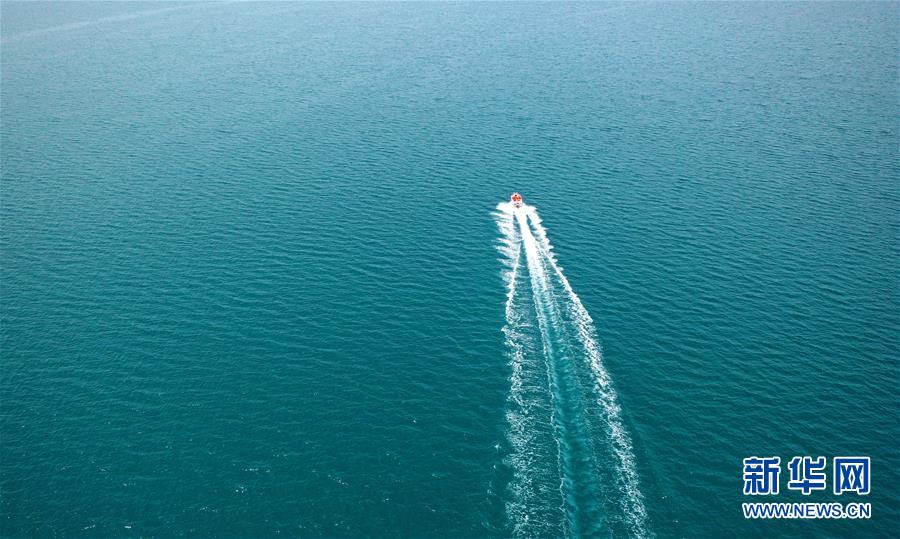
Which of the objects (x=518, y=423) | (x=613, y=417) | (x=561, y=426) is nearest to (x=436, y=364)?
(x=518, y=423)

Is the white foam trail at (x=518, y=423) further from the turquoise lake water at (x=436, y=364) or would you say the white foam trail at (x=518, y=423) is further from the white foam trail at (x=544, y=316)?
the white foam trail at (x=544, y=316)

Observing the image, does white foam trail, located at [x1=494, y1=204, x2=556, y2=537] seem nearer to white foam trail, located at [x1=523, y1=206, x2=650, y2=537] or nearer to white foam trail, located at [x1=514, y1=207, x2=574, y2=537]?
white foam trail, located at [x1=514, y1=207, x2=574, y2=537]

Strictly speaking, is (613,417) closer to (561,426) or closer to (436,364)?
(561,426)

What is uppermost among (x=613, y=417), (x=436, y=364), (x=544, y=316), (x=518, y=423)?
(x=544, y=316)

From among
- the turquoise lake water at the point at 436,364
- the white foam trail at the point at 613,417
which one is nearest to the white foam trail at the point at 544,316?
the turquoise lake water at the point at 436,364

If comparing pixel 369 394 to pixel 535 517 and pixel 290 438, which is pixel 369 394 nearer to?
pixel 290 438

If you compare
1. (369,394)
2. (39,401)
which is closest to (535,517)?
(369,394)
